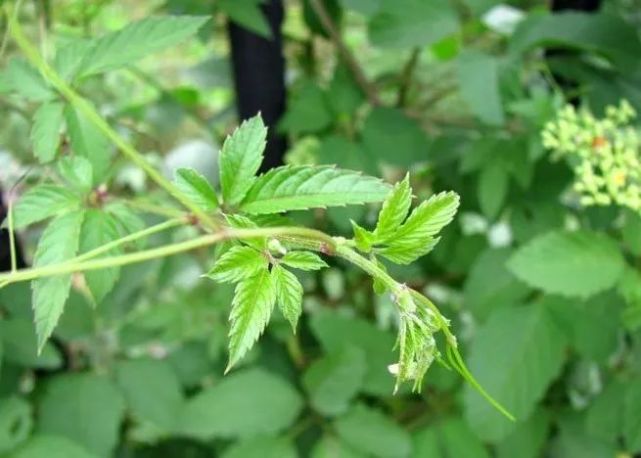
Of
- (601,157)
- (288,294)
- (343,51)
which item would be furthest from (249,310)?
(343,51)

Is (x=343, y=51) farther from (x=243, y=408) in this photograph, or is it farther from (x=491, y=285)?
(x=243, y=408)

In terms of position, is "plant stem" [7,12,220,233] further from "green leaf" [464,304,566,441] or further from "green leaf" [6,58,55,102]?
"green leaf" [464,304,566,441]

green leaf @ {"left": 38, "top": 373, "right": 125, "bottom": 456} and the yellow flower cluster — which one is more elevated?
the yellow flower cluster

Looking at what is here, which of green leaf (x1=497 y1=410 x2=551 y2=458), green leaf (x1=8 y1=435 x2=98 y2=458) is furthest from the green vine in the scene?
green leaf (x1=497 y1=410 x2=551 y2=458)

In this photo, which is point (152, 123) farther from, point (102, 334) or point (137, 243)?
point (137, 243)

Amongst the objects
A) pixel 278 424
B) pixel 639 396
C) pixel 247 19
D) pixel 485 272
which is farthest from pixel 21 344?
pixel 639 396
